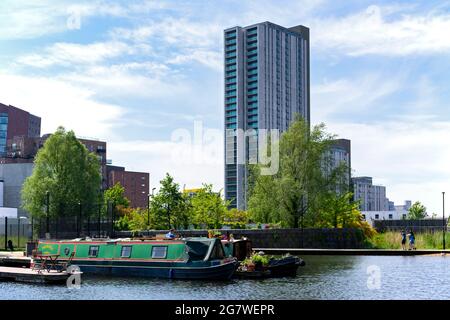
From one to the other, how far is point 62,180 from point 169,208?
52.8 ft

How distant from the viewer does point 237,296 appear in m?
29.0

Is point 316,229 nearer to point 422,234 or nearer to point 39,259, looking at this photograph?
point 422,234

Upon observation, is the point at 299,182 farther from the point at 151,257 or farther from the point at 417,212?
the point at 417,212

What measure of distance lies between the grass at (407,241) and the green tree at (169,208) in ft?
70.4

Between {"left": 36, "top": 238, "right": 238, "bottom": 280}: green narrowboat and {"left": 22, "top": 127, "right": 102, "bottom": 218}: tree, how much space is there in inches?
1393

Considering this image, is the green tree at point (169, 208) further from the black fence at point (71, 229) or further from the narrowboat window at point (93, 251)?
the narrowboat window at point (93, 251)

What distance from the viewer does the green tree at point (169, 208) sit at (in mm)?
72000

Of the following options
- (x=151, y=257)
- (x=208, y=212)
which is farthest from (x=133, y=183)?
(x=151, y=257)

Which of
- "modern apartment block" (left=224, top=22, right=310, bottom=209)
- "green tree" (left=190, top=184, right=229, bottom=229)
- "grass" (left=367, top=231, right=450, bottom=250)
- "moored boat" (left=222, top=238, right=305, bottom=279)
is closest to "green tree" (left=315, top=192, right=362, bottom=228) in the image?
"grass" (left=367, top=231, right=450, bottom=250)

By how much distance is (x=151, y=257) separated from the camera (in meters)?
37.7

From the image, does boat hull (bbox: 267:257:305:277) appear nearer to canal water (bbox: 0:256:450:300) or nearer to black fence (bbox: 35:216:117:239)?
canal water (bbox: 0:256:450:300)

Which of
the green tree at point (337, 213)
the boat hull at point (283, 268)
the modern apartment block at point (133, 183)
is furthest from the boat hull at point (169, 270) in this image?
the modern apartment block at point (133, 183)
